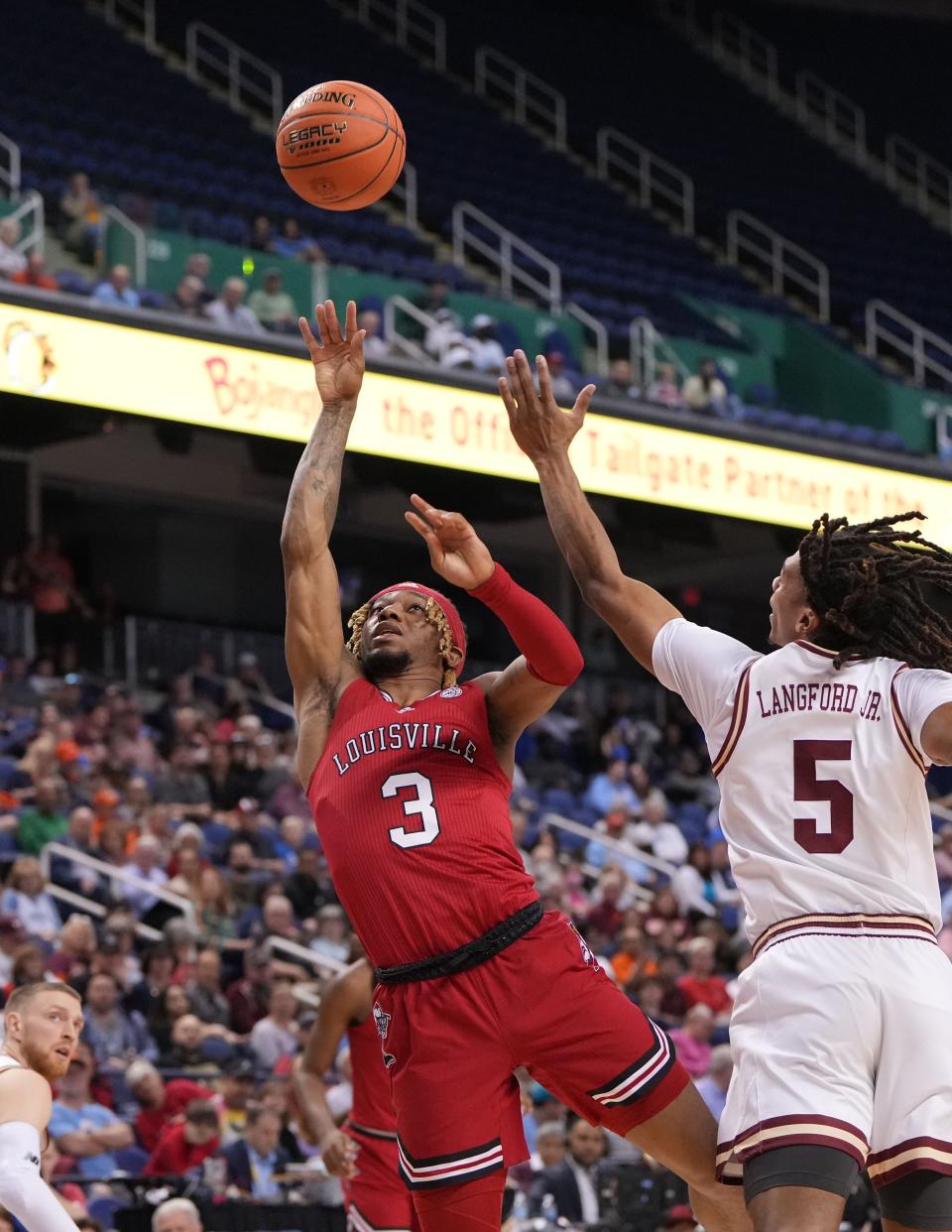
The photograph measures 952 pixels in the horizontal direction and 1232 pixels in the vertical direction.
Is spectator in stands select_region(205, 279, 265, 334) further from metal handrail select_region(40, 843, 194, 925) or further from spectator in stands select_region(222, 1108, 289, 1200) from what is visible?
spectator in stands select_region(222, 1108, 289, 1200)

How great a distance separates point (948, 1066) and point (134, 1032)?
25.2 feet

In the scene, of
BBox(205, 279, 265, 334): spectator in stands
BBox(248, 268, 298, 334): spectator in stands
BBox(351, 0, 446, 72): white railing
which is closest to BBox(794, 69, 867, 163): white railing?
BBox(351, 0, 446, 72): white railing

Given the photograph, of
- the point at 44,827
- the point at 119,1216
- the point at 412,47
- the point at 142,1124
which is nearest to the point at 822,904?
the point at 119,1216

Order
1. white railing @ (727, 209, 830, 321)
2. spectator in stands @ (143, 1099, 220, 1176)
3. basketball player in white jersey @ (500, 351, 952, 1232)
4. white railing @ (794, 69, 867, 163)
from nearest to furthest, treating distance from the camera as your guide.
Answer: basketball player in white jersey @ (500, 351, 952, 1232), spectator in stands @ (143, 1099, 220, 1176), white railing @ (727, 209, 830, 321), white railing @ (794, 69, 867, 163)

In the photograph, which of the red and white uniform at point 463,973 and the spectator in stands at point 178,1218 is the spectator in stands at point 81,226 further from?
the red and white uniform at point 463,973

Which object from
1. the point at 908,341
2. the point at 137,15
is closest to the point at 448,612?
the point at 908,341

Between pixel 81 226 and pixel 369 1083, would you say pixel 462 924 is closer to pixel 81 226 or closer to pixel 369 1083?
pixel 369 1083

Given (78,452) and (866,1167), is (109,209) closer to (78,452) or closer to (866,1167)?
(78,452)

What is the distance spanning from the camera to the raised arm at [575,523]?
183 inches

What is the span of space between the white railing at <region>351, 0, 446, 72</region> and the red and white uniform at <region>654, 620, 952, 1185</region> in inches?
932

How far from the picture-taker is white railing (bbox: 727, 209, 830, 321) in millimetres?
24797

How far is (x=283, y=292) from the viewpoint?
53.2ft

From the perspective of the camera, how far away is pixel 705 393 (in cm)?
1859

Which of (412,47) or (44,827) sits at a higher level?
(412,47)
